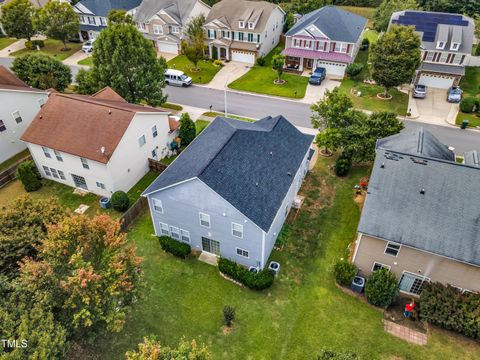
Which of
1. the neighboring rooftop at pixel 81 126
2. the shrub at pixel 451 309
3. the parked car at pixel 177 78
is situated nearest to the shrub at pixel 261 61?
the parked car at pixel 177 78

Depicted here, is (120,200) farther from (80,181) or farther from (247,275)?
(247,275)

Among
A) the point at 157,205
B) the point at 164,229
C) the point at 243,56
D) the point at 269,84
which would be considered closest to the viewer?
the point at 157,205

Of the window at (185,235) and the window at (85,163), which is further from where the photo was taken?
the window at (85,163)

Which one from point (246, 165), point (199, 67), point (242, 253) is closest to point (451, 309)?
point (242, 253)

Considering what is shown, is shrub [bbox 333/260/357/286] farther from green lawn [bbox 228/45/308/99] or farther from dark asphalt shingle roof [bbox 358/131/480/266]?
green lawn [bbox 228/45/308/99]

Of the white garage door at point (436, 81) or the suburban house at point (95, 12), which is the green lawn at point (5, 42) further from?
the white garage door at point (436, 81)

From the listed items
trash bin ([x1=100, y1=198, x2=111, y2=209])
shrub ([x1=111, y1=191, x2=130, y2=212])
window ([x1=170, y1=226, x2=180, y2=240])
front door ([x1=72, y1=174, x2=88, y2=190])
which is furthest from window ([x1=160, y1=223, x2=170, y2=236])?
front door ([x1=72, y1=174, x2=88, y2=190])

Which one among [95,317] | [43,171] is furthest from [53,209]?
[43,171]
